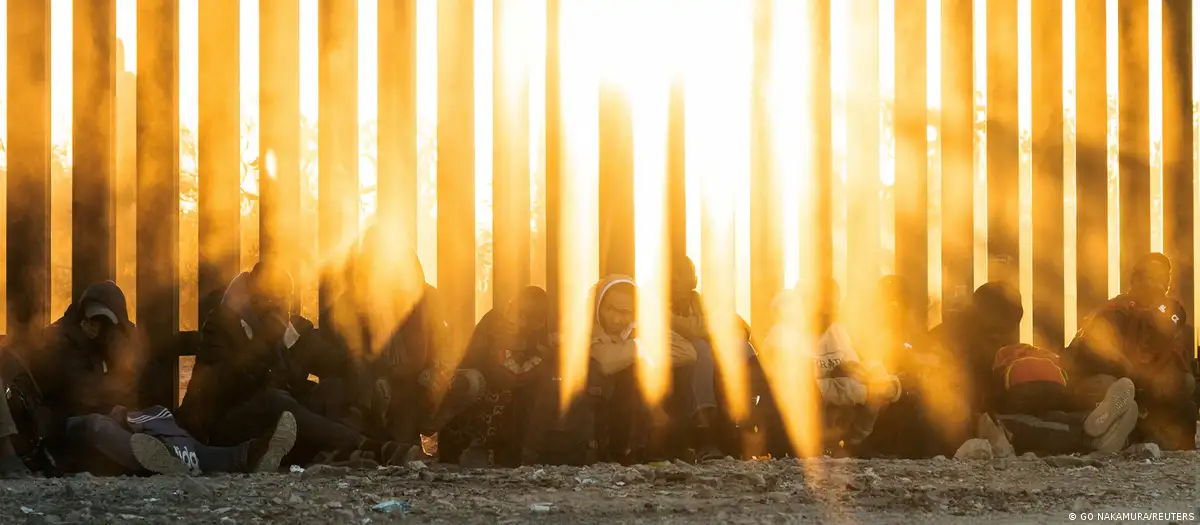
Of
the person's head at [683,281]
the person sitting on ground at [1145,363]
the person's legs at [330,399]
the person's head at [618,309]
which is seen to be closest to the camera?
the person's legs at [330,399]

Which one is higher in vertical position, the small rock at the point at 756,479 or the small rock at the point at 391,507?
the small rock at the point at 391,507

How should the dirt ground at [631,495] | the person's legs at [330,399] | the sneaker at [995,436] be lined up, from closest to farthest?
the dirt ground at [631,495]
the person's legs at [330,399]
the sneaker at [995,436]

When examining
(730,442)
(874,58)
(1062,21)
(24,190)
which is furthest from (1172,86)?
(24,190)

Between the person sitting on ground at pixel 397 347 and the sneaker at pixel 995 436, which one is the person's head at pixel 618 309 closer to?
the person sitting on ground at pixel 397 347

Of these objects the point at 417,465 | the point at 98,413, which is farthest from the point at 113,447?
the point at 417,465

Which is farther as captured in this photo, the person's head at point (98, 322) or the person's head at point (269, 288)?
the person's head at point (269, 288)

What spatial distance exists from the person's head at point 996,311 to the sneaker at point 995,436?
0.53m

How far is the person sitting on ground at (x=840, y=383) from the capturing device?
6.48 m

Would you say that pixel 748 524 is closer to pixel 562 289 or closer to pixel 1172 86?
pixel 562 289

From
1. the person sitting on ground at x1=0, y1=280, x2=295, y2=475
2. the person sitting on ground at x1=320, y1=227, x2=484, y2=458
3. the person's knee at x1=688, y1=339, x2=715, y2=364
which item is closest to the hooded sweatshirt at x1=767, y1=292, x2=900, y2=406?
the person's knee at x1=688, y1=339, x2=715, y2=364

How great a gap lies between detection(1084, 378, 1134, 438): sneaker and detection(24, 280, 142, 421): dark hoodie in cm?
408

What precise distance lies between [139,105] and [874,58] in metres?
3.61

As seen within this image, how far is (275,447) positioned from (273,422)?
20cm

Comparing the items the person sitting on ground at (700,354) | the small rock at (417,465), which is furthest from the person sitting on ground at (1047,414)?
the small rock at (417,465)
